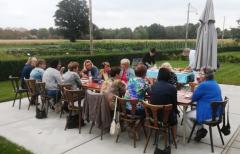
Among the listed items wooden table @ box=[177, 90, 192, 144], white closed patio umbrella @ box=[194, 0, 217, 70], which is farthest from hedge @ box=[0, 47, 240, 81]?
wooden table @ box=[177, 90, 192, 144]

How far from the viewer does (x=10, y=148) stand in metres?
4.87

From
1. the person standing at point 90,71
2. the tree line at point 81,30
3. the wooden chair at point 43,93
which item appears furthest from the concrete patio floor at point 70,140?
the tree line at point 81,30

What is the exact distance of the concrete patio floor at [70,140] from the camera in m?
4.87

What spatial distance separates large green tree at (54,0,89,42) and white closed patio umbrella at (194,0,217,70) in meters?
56.4

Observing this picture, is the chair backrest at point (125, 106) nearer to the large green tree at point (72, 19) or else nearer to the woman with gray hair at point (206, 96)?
the woman with gray hair at point (206, 96)

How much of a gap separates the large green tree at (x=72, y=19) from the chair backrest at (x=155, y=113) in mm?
59216

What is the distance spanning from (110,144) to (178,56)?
2172cm

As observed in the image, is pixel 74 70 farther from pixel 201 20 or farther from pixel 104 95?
pixel 201 20

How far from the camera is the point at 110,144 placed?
202 inches

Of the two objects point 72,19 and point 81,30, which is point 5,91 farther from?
point 72,19

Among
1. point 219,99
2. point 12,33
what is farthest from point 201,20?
point 12,33

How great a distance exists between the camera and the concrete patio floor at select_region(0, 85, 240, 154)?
4874 millimetres

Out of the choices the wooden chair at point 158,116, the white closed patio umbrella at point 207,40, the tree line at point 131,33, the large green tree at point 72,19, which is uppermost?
the large green tree at point 72,19

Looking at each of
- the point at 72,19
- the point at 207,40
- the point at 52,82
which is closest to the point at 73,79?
the point at 52,82
